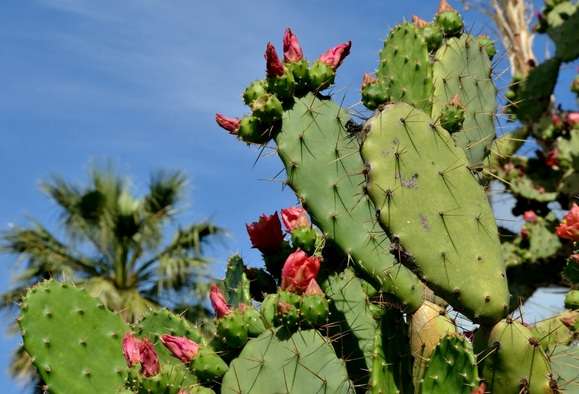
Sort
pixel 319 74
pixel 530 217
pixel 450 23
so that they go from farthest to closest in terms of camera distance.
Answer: pixel 530 217 < pixel 450 23 < pixel 319 74

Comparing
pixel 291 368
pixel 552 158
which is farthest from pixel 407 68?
pixel 552 158

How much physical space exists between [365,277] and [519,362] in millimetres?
619

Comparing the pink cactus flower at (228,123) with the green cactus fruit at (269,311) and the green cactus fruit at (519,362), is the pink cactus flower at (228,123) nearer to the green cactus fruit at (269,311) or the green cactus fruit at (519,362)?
the green cactus fruit at (269,311)

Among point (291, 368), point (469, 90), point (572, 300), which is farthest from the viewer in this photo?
point (469, 90)

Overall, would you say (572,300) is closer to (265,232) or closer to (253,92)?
(265,232)

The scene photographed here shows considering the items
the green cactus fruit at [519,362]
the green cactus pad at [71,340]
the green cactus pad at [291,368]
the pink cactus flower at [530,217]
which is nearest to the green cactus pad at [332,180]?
the green cactus pad at [291,368]

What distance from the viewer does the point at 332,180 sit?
104 inches

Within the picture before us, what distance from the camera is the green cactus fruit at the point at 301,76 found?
8.99ft

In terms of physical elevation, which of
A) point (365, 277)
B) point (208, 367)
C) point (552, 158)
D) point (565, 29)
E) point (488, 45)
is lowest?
point (208, 367)

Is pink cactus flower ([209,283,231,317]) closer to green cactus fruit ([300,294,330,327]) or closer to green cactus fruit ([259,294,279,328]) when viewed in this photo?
green cactus fruit ([259,294,279,328])

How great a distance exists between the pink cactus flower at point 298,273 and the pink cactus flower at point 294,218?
0.36 m

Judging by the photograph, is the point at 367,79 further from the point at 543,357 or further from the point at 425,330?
the point at 543,357

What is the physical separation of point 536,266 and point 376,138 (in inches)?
184

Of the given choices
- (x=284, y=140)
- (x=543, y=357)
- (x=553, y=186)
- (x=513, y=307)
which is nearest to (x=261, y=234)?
(x=284, y=140)
